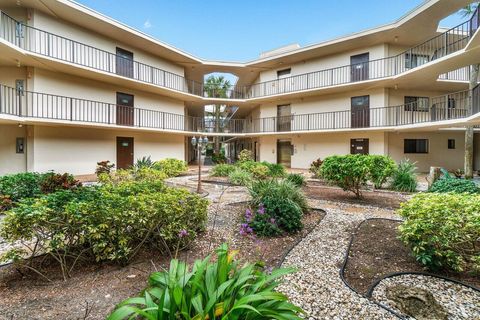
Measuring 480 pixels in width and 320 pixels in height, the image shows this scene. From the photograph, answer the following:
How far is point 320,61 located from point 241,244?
17.7 metres

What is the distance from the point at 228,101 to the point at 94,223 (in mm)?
18501

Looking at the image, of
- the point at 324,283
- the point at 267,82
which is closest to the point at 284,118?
the point at 267,82

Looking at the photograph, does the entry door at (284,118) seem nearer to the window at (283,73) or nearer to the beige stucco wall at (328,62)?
the window at (283,73)

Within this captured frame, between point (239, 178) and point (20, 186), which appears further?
point (239, 178)

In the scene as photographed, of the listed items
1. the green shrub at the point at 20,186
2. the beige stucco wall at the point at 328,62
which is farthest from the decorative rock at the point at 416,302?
the beige stucco wall at the point at 328,62

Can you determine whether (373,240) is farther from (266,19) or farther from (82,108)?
(266,19)

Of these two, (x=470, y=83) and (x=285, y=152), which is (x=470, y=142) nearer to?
(x=470, y=83)

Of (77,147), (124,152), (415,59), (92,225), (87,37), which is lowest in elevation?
(92,225)

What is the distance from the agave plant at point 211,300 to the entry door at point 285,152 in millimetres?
18771

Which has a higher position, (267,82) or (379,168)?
(267,82)

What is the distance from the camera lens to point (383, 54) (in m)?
15.9

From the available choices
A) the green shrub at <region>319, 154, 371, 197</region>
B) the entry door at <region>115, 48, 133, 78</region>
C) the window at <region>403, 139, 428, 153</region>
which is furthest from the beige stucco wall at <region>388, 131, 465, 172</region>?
the entry door at <region>115, 48, 133, 78</region>

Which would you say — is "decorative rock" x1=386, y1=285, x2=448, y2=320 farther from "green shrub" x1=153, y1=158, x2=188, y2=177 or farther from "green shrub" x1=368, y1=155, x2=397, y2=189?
"green shrub" x1=153, y1=158, x2=188, y2=177

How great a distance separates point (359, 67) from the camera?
55.2 feet
